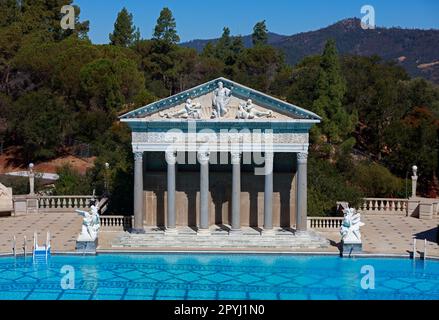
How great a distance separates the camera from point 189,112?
29.1 m

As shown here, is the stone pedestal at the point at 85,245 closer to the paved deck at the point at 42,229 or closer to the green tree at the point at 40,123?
the paved deck at the point at 42,229

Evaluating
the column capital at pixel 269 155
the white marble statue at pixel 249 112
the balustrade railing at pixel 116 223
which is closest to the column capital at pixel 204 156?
the white marble statue at pixel 249 112

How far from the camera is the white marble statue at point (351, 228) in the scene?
27.5 metres

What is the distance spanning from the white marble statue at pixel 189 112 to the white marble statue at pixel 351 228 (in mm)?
8108

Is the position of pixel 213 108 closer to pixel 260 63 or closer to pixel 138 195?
pixel 138 195

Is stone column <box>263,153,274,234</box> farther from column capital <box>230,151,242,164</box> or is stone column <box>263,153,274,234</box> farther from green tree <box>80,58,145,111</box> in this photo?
green tree <box>80,58,145,111</box>

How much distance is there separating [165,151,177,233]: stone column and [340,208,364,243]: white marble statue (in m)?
7.95

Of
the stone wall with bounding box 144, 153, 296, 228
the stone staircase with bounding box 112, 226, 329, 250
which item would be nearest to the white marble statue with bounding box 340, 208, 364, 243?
the stone staircase with bounding box 112, 226, 329, 250

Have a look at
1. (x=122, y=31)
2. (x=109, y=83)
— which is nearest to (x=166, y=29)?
(x=122, y=31)

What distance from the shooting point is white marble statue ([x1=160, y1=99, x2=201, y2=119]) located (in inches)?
1147

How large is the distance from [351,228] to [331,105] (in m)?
21.3
